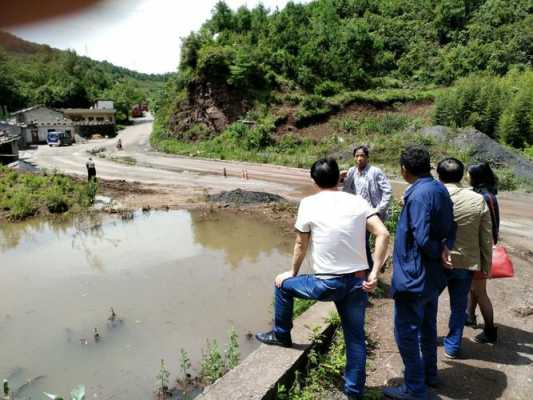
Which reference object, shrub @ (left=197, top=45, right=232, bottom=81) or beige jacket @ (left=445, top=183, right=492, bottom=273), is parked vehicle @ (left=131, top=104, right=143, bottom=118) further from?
beige jacket @ (left=445, top=183, right=492, bottom=273)

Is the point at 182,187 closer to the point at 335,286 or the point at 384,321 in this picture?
the point at 384,321

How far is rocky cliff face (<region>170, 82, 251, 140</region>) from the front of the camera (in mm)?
34781

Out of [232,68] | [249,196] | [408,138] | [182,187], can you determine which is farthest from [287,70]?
[249,196]

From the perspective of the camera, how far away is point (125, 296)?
728 cm

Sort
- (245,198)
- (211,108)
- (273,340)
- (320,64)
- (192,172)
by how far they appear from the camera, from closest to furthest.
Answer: (273,340) < (245,198) < (192,172) < (211,108) < (320,64)

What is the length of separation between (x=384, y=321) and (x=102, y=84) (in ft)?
307

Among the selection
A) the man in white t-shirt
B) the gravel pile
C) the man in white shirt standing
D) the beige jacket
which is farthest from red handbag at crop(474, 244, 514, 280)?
the gravel pile

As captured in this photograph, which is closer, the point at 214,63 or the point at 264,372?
the point at 264,372

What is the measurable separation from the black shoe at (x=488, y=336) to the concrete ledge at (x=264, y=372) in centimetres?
171

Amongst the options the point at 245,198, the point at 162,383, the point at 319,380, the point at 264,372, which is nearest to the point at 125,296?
the point at 162,383

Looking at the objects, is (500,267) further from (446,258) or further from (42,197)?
(42,197)

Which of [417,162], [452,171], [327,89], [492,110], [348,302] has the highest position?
[327,89]

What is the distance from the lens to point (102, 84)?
8725 centimetres

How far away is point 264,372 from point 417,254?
164cm
